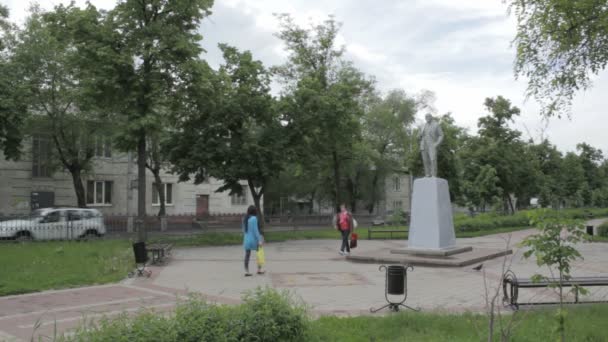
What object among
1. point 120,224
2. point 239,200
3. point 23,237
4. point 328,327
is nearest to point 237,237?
point 120,224

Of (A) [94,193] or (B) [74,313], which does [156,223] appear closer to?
(A) [94,193]

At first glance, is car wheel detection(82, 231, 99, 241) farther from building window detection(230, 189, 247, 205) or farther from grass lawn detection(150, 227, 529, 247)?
building window detection(230, 189, 247, 205)

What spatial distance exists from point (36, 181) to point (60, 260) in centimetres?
2153

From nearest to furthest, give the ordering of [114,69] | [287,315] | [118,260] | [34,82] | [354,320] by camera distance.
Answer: [287,315] → [354,320] → [118,260] → [114,69] → [34,82]

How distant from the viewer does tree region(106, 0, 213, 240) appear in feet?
70.4

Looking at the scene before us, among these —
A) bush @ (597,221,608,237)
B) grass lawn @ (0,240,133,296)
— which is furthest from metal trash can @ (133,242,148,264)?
bush @ (597,221,608,237)

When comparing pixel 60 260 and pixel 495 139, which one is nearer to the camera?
pixel 60 260

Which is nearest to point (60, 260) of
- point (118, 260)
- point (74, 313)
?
point (118, 260)

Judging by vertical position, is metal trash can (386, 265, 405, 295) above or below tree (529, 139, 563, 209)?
below

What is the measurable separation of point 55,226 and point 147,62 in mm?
9124

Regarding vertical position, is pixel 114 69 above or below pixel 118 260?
above

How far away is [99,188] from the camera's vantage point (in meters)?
39.1

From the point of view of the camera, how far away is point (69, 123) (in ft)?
100

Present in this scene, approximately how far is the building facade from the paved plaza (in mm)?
13190
